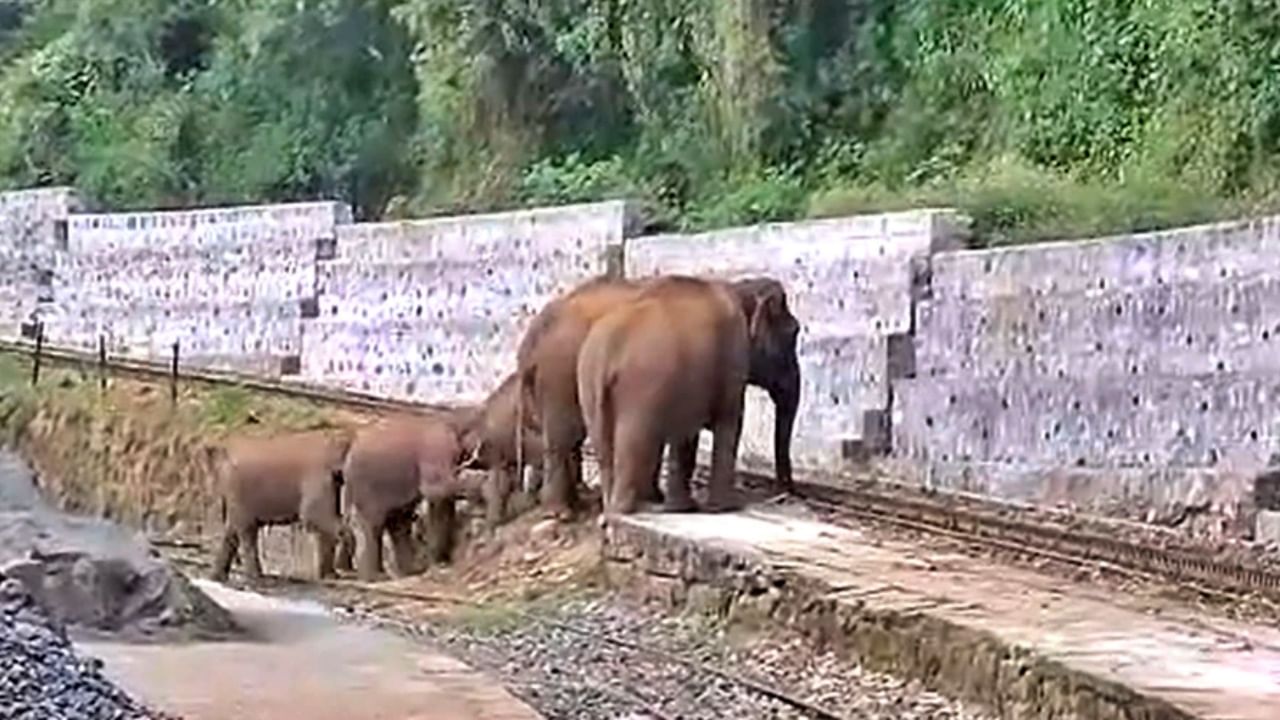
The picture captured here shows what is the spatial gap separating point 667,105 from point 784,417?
1055cm

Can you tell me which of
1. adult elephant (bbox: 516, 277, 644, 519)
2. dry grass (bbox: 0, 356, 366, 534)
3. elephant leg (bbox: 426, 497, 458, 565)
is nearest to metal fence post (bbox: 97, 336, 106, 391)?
dry grass (bbox: 0, 356, 366, 534)

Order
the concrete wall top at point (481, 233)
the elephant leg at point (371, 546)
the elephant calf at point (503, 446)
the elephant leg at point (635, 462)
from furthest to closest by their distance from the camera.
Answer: the concrete wall top at point (481, 233) < the elephant leg at point (371, 546) < the elephant calf at point (503, 446) < the elephant leg at point (635, 462)

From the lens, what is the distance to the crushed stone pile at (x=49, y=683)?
28.1 feet

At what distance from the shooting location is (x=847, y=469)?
19000 millimetres

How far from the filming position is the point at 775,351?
16.9m

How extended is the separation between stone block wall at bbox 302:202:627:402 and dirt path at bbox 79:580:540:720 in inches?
421

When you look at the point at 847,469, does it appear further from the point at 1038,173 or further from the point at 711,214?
the point at 711,214

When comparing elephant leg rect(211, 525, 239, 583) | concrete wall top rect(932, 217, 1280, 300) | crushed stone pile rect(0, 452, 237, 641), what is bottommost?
elephant leg rect(211, 525, 239, 583)

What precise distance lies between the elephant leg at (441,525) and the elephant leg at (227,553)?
1.73 meters

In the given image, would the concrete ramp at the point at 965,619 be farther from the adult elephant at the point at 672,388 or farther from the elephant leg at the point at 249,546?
the elephant leg at the point at 249,546

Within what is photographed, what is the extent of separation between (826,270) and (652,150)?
23.6ft

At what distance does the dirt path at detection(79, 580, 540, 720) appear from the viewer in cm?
995

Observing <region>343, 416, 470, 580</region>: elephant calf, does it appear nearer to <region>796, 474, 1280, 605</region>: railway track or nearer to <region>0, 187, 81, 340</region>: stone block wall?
<region>796, 474, 1280, 605</region>: railway track

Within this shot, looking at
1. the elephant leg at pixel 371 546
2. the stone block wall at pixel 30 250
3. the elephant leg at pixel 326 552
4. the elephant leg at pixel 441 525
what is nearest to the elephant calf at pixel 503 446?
the elephant leg at pixel 441 525
